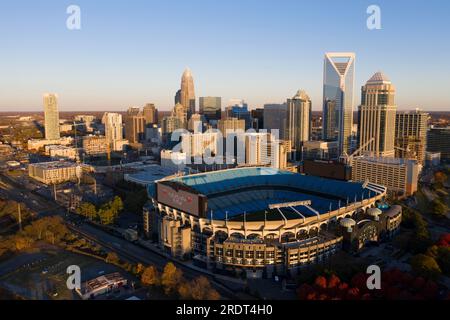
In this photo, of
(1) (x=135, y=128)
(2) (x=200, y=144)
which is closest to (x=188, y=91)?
(1) (x=135, y=128)

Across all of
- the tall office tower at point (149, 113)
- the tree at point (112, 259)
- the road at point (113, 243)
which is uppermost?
the tall office tower at point (149, 113)

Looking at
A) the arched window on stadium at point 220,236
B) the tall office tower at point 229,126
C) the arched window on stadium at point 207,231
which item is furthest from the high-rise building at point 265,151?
the arched window on stadium at point 220,236

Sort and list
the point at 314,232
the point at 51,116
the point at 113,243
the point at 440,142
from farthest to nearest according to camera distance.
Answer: the point at 51,116 < the point at 440,142 < the point at 113,243 < the point at 314,232

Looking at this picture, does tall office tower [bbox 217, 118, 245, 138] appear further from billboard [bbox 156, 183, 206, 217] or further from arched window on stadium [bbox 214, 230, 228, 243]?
arched window on stadium [bbox 214, 230, 228, 243]

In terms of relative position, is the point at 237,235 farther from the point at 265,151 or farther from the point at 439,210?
the point at 265,151

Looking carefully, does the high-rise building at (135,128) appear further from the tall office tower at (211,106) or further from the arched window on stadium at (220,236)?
the arched window on stadium at (220,236)

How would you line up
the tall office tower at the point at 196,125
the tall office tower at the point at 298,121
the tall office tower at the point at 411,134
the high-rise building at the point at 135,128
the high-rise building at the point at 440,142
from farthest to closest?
the high-rise building at the point at 135,128 → the tall office tower at the point at 196,125 → the tall office tower at the point at 298,121 → the high-rise building at the point at 440,142 → the tall office tower at the point at 411,134

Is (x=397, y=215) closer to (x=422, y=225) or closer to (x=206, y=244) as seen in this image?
(x=422, y=225)
